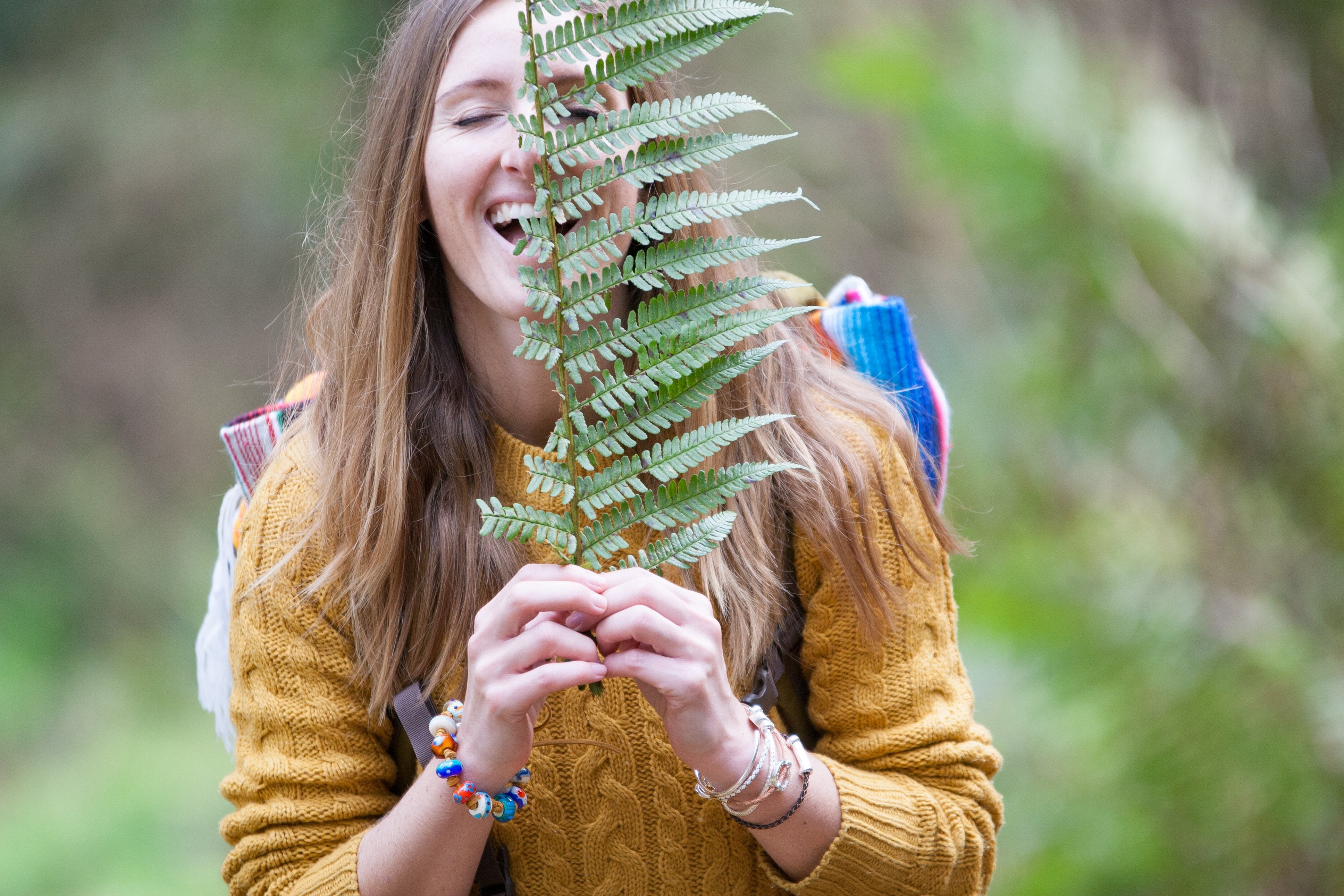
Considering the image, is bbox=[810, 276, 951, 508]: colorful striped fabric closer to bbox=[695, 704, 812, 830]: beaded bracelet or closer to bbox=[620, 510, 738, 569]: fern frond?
bbox=[695, 704, 812, 830]: beaded bracelet

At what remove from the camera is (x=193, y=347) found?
794 centimetres

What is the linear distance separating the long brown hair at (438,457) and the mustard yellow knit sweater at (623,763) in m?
0.04

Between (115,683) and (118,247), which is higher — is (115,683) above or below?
below

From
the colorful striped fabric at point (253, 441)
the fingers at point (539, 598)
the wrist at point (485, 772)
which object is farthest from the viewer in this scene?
the colorful striped fabric at point (253, 441)

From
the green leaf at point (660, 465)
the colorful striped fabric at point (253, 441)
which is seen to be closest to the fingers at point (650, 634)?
the green leaf at point (660, 465)

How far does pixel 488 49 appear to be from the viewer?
1.56m

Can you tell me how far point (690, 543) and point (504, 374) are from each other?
68cm

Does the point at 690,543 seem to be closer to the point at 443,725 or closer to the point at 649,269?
the point at 649,269

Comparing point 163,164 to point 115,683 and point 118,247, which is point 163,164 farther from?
point 115,683

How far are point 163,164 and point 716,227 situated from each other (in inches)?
267

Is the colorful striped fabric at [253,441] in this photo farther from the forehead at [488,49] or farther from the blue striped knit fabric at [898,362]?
the blue striped knit fabric at [898,362]

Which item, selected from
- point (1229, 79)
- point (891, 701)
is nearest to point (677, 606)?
point (891, 701)

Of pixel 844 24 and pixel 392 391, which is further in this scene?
pixel 844 24

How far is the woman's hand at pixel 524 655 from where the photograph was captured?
48.0 inches
